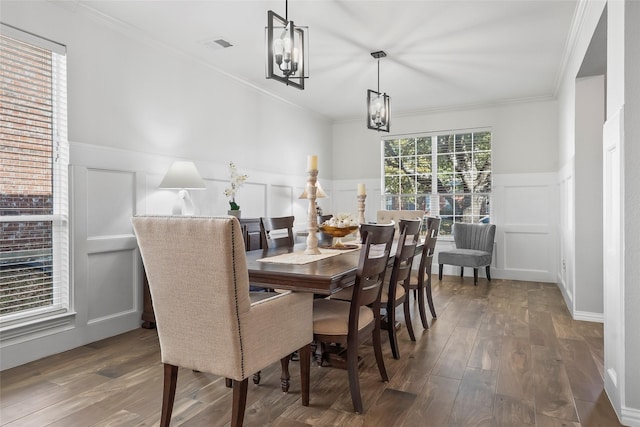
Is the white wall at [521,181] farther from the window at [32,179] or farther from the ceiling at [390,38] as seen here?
the window at [32,179]

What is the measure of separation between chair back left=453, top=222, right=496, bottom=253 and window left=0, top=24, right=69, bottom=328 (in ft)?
15.8

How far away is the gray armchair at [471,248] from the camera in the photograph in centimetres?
527

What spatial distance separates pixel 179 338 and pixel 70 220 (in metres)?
1.80

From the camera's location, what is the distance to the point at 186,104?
401 centimetres

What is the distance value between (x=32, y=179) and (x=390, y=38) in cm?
306

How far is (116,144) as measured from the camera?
10.9 ft

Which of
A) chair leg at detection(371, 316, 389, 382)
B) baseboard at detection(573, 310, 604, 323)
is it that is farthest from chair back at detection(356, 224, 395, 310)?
baseboard at detection(573, 310, 604, 323)

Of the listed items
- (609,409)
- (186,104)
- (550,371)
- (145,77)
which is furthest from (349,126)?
(609,409)

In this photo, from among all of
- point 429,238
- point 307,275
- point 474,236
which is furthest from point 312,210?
point 474,236

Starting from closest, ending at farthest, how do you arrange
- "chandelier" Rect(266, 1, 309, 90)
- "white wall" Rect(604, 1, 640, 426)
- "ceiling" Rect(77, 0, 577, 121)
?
"white wall" Rect(604, 1, 640, 426)
"chandelier" Rect(266, 1, 309, 90)
"ceiling" Rect(77, 0, 577, 121)

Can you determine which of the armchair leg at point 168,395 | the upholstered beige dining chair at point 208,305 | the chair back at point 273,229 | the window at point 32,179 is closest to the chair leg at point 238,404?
the upholstered beige dining chair at point 208,305

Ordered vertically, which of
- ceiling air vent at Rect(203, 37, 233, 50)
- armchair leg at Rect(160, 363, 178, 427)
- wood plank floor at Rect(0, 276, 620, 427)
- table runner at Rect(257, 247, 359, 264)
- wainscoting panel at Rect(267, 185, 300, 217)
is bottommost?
wood plank floor at Rect(0, 276, 620, 427)

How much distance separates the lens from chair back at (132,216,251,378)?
1541 millimetres

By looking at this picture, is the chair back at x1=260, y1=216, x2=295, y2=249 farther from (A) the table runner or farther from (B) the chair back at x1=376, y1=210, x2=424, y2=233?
(B) the chair back at x1=376, y1=210, x2=424, y2=233
